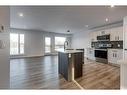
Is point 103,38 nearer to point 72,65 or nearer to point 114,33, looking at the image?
point 114,33

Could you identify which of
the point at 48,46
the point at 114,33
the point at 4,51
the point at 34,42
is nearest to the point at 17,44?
the point at 34,42

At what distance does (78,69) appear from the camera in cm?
441

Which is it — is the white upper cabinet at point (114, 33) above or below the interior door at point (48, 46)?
above

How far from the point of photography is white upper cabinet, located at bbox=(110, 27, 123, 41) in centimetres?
637

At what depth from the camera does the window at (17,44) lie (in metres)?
9.84

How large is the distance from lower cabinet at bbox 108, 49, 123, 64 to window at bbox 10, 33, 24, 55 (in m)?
7.07

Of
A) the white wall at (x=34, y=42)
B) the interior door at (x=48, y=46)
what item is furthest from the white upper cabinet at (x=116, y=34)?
the interior door at (x=48, y=46)

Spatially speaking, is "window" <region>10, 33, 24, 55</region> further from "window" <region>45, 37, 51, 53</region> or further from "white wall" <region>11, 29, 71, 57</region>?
"window" <region>45, 37, 51, 53</region>

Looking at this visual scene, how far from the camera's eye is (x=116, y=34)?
6.66 m

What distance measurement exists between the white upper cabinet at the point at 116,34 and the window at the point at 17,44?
7.14m

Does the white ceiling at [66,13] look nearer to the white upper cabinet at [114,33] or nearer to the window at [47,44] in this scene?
the white upper cabinet at [114,33]

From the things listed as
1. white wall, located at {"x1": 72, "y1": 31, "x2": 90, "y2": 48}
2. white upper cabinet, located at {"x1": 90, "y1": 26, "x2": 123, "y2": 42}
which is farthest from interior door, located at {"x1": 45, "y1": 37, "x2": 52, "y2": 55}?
white upper cabinet, located at {"x1": 90, "y1": 26, "x2": 123, "y2": 42}
